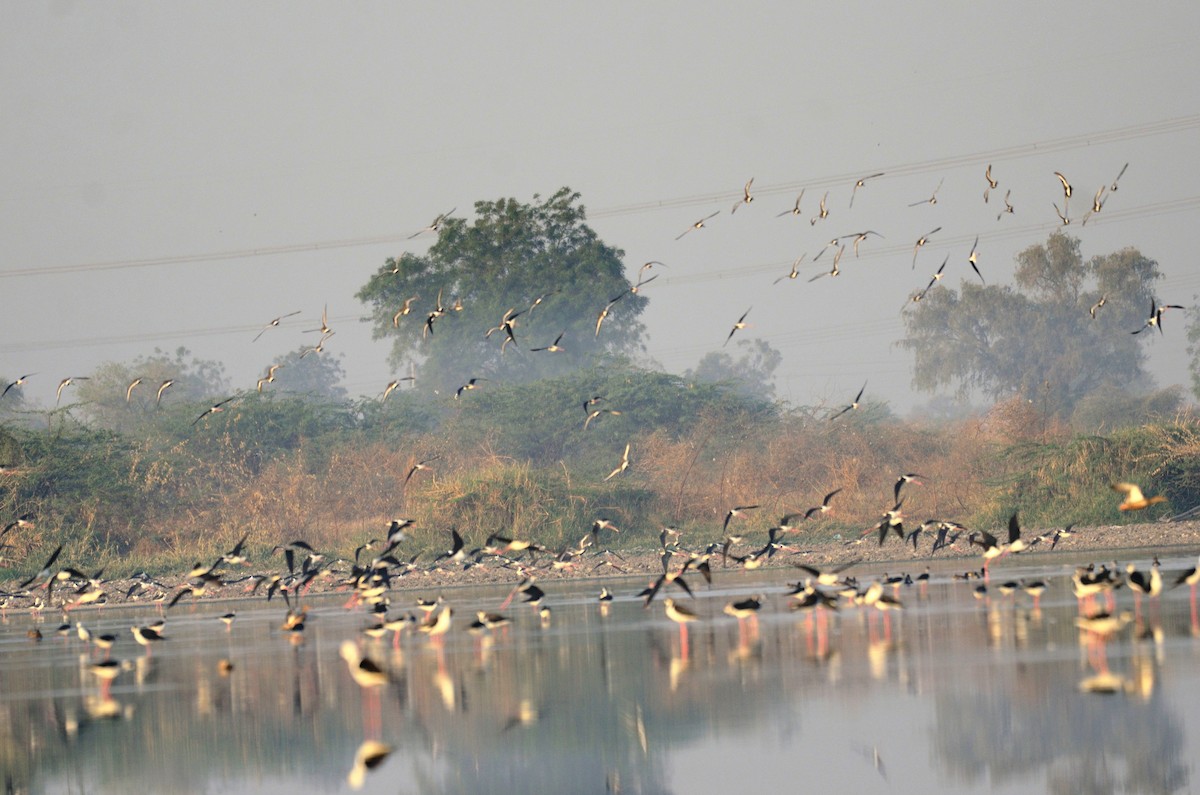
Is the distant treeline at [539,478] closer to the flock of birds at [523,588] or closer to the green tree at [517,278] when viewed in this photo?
the flock of birds at [523,588]

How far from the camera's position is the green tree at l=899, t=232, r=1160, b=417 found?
300 ft

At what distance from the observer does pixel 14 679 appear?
20750mm

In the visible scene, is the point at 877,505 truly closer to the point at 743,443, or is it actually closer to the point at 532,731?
the point at 743,443

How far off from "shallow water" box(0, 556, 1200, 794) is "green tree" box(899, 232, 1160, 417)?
2806 inches

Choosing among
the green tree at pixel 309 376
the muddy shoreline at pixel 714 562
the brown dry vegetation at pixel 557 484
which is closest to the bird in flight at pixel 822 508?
the brown dry vegetation at pixel 557 484

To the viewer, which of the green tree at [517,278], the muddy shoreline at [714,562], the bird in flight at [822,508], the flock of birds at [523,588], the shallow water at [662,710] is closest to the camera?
the shallow water at [662,710]

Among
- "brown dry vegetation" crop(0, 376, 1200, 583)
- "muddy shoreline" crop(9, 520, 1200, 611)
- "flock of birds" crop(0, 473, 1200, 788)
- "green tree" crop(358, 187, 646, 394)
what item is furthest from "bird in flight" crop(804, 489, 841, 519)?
"green tree" crop(358, 187, 646, 394)

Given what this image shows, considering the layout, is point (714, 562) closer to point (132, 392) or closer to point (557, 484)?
point (557, 484)

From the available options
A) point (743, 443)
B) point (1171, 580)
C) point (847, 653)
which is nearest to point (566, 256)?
point (743, 443)

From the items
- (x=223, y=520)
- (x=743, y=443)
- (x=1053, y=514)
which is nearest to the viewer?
(x=1053, y=514)

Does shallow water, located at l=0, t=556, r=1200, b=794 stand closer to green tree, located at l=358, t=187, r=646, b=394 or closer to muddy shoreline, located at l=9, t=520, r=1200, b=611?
muddy shoreline, located at l=9, t=520, r=1200, b=611

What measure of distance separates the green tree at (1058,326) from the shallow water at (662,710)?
71.3m

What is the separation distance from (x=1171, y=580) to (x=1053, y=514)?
14.0 metres

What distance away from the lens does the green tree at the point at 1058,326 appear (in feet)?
300
